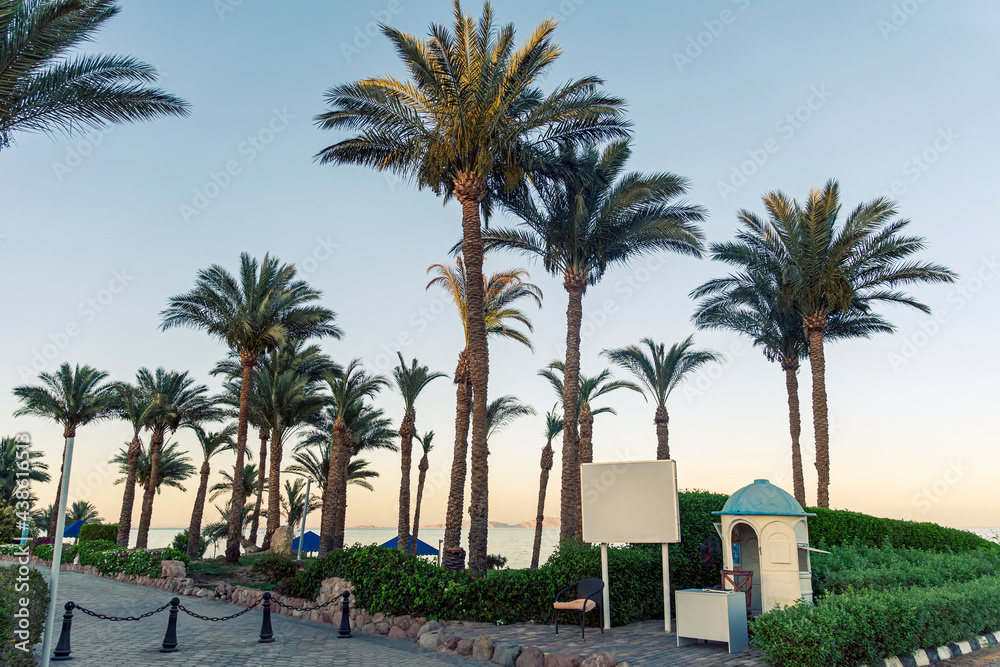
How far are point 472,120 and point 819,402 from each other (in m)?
16.9

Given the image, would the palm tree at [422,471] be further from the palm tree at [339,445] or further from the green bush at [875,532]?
the green bush at [875,532]

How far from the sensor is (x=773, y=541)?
12750mm

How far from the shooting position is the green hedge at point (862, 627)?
29.0 feet

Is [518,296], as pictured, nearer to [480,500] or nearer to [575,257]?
[575,257]

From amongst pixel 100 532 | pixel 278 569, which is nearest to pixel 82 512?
pixel 100 532

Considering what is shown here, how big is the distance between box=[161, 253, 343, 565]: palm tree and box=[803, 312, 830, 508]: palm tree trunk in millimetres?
20951

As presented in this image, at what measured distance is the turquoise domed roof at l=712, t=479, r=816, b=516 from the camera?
507 inches

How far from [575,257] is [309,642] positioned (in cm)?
1440

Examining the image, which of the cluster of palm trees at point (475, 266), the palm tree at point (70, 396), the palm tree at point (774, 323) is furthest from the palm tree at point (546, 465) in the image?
the palm tree at point (70, 396)

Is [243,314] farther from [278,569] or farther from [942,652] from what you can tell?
[942,652]

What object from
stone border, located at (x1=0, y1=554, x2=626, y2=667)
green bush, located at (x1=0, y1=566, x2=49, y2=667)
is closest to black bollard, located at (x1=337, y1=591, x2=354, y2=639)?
stone border, located at (x1=0, y1=554, x2=626, y2=667)

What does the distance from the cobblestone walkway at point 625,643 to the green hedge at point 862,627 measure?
2.75 feet

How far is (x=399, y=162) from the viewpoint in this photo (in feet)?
67.7

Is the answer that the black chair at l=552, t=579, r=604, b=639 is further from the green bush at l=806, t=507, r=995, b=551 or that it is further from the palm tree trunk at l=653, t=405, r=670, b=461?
the palm tree trunk at l=653, t=405, r=670, b=461
